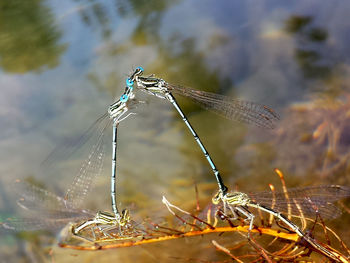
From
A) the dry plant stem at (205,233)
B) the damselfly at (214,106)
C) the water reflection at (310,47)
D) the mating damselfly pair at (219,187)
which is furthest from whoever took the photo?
the water reflection at (310,47)

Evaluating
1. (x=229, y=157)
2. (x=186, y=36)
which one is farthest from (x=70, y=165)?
(x=186, y=36)

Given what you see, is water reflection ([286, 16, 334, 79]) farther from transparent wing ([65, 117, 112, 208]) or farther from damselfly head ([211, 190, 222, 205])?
transparent wing ([65, 117, 112, 208])

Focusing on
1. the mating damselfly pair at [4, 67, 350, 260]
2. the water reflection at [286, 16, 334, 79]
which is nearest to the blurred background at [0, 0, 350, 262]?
the water reflection at [286, 16, 334, 79]

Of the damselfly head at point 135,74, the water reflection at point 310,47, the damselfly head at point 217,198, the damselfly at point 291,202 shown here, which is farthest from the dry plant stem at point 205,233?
the water reflection at point 310,47

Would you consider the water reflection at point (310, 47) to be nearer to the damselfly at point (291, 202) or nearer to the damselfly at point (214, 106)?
the damselfly at point (214, 106)

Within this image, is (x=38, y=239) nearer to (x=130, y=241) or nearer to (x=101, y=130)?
(x=130, y=241)

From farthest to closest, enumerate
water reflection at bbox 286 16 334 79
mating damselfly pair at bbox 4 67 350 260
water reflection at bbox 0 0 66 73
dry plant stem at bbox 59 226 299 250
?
water reflection at bbox 0 0 66 73
water reflection at bbox 286 16 334 79
mating damselfly pair at bbox 4 67 350 260
dry plant stem at bbox 59 226 299 250
